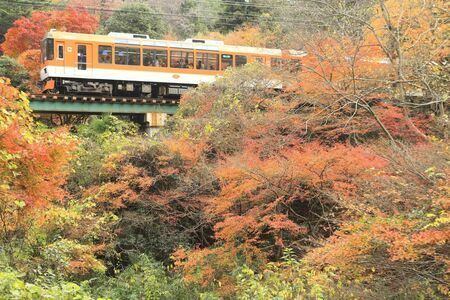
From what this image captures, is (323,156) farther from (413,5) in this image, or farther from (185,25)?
(185,25)

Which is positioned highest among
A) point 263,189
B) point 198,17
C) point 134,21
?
point 198,17

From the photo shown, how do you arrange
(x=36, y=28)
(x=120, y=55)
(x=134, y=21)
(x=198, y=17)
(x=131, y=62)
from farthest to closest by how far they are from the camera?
(x=198, y=17)
(x=134, y=21)
(x=36, y=28)
(x=131, y=62)
(x=120, y=55)

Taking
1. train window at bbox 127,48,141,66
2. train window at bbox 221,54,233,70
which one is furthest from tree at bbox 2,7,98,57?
train window at bbox 221,54,233,70

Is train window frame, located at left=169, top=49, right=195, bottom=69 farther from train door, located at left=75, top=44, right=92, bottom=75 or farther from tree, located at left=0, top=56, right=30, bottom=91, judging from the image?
tree, located at left=0, top=56, right=30, bottom=91

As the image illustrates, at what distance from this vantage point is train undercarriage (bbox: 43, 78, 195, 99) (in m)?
20.2

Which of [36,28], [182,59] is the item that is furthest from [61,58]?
[36,28]

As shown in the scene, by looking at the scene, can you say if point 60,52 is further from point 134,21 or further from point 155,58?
point 134,21

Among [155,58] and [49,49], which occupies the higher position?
[49,49]

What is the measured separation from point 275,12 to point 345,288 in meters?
26.2

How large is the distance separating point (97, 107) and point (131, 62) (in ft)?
8.65

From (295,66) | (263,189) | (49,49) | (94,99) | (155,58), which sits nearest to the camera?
(263,189)

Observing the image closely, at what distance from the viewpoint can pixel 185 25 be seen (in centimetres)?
3975

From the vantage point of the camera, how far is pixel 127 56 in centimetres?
2025

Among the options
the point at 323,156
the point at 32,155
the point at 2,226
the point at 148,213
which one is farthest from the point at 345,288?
the point at 148,213
